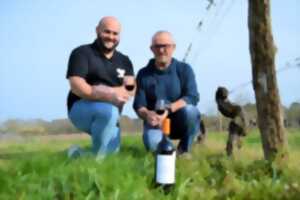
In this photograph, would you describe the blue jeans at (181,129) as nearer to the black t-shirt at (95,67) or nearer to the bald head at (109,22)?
the black t-shirt at (95,67)

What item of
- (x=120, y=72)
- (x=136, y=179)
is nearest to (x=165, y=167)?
(x=136, y=179)

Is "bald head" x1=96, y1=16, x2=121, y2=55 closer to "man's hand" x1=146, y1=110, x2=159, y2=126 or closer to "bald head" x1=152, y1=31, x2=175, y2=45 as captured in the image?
"bald head" x1=152, y1=31, x2=175, y2=45

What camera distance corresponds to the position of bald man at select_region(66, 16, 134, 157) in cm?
534

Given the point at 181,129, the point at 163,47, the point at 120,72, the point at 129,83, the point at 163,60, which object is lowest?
the point at 181,129

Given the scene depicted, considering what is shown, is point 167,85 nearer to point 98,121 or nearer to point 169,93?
point 169,93

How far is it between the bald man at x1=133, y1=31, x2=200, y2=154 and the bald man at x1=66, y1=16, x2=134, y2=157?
0.24 m

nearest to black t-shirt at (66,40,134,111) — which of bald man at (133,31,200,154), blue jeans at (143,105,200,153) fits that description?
bald man at (133,31,200,154)

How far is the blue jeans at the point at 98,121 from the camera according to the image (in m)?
5.35

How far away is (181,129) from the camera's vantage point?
5.84 meters

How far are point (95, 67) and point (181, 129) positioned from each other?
3.33 ft

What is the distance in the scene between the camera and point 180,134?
591 centimetres

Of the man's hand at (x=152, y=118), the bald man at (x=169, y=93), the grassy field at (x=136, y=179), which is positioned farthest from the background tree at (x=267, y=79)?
the man's hand at (x=152, y=118)

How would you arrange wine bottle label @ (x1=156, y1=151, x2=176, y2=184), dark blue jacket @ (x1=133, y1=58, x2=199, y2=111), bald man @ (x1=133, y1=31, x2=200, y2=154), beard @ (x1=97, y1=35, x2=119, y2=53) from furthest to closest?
dark blue jacket @ (x1=133, y1=58, x2=199, y2=111) → bald man @ (x1=133, y1=31, x2=200, y2=154) → beard @ (x1=97, y1=35, x2=119, y2=53) → wine bottle label @ (x1=156, y1=151, x2=176, y2=184)

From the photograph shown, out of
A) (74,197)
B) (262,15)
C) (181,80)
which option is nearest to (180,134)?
(181,80)
